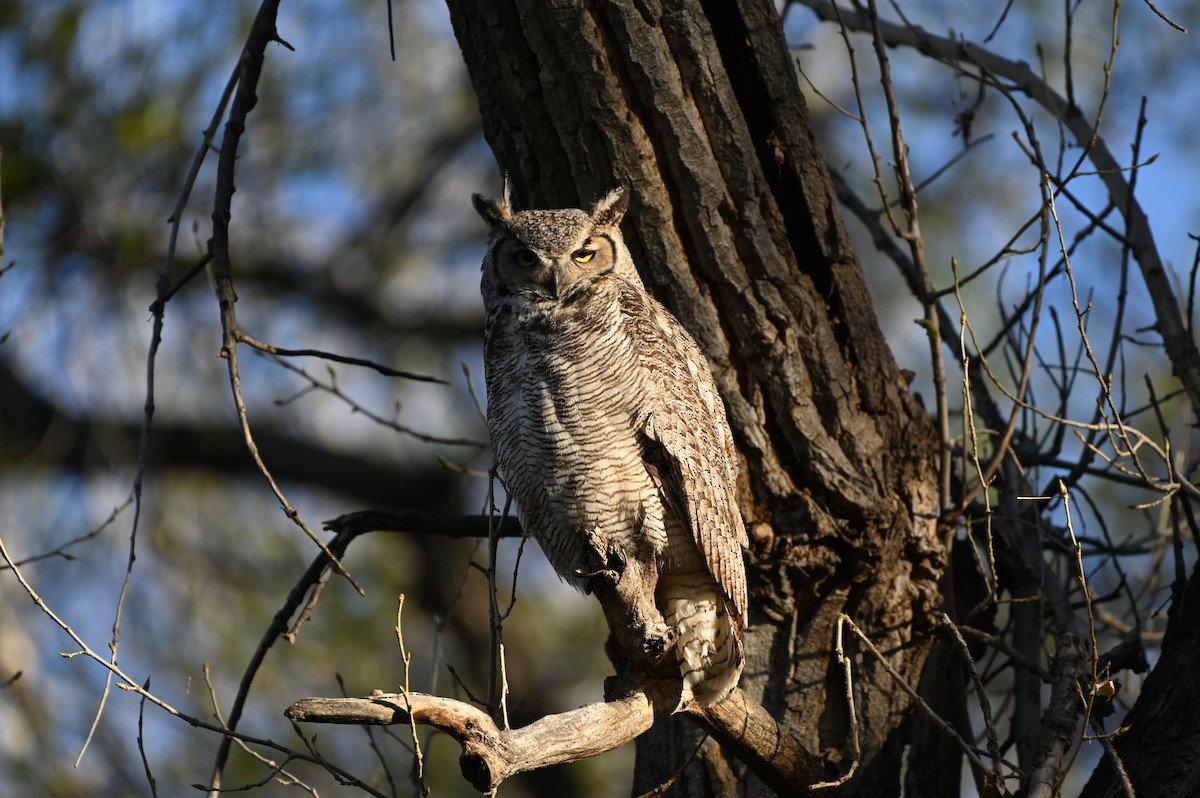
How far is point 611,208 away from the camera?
2.88 metres

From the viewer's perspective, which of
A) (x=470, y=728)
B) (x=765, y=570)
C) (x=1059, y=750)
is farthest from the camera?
(x=765, y=570)

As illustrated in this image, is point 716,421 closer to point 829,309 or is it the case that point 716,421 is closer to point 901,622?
point 829,309

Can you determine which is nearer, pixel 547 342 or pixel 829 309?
pixel 547 342

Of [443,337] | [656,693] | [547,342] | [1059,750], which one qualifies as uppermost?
[443,337]

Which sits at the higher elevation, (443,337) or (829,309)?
(443,337)

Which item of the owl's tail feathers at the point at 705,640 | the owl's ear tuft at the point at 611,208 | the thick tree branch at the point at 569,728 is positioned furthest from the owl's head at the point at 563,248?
the thick tree branch at the point at 569,728

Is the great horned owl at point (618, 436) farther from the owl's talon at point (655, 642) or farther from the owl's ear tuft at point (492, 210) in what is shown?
the owl's ear tuft at point (492, 210)

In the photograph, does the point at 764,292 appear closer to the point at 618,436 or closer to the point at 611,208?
the point at 611,208

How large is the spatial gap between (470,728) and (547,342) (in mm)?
1071

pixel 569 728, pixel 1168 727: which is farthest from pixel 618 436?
pixel 1168 727

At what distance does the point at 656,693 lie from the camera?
2580mm

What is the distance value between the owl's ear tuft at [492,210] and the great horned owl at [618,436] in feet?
0.54

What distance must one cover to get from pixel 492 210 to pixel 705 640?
1.27 metres

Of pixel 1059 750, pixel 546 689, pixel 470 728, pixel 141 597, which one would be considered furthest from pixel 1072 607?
pixel 546 689
